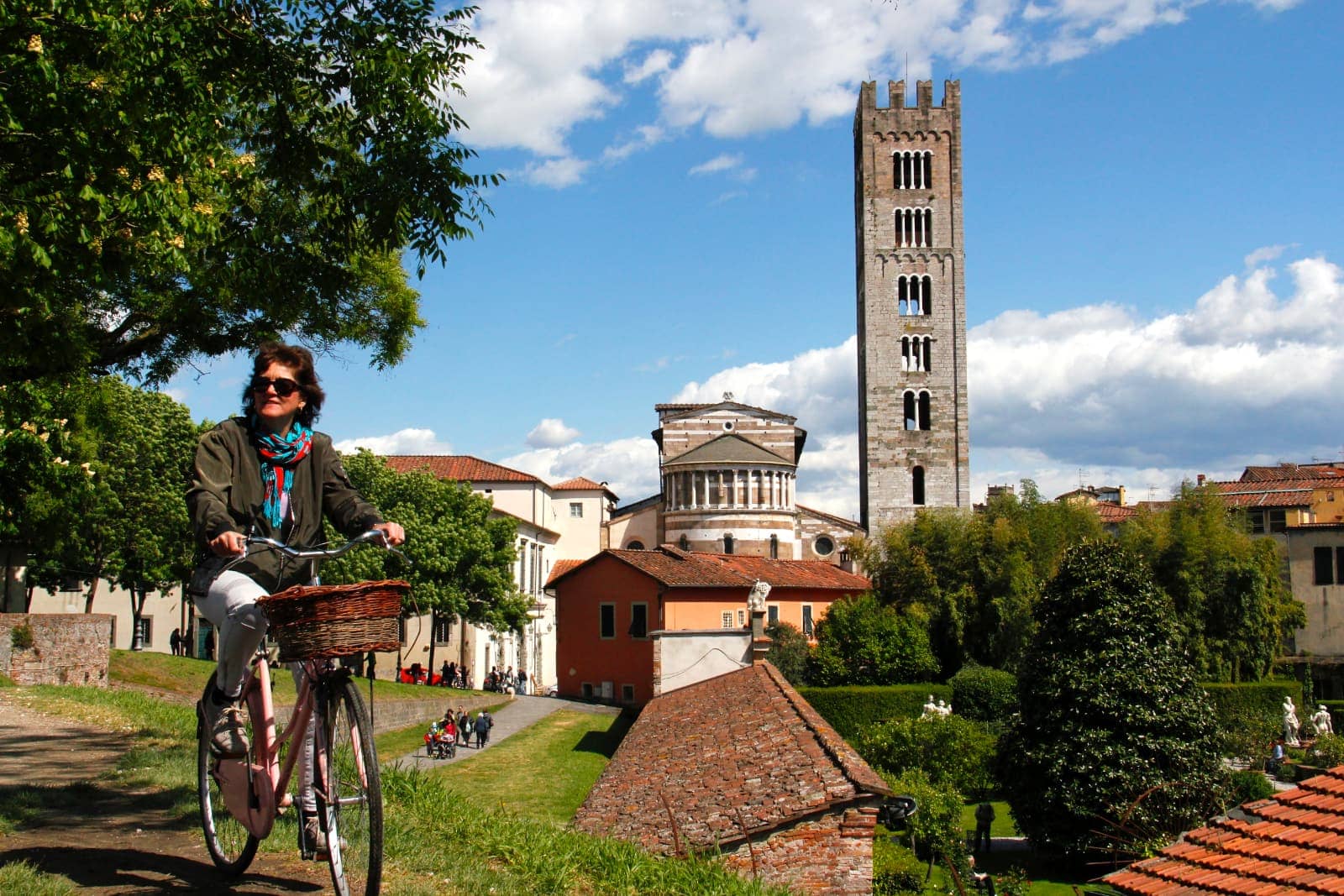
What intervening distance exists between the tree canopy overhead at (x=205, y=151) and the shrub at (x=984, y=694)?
31.1 meters

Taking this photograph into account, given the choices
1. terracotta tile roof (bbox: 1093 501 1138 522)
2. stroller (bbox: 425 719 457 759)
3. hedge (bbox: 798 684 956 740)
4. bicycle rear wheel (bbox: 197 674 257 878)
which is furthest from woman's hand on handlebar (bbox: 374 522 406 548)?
terracotta tile roof (bbox: 1093 501 1138 522)

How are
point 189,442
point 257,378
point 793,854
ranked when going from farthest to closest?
point 189,442, point 793,854, point 257,378

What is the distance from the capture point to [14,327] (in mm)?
8930

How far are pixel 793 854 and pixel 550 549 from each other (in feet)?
195

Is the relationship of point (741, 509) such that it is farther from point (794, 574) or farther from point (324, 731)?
point (324, 731)

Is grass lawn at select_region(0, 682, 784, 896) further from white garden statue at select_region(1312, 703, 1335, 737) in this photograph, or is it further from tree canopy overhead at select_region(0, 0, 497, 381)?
white garden statue at select_region(1312, 703, 1335, 737)

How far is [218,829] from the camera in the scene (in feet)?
19.0

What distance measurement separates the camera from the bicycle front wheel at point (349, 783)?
4379 millimetres

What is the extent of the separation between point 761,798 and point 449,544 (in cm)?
3083

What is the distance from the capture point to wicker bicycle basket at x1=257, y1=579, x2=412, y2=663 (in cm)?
418

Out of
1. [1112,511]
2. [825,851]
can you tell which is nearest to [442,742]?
[825,851]

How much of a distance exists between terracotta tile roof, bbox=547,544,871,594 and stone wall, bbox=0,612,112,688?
23.0m

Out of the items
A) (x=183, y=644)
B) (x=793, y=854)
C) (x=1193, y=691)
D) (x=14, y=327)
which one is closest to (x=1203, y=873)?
(x=793, y=854)

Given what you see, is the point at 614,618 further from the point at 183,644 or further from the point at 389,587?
the point at 389,587
